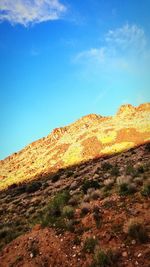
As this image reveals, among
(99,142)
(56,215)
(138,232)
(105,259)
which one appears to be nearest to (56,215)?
(56,215)

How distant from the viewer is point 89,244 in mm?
9883

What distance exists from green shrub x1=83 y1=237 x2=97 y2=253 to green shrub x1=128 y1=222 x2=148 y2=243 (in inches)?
51.3

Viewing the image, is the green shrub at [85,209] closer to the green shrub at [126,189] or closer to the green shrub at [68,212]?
the green shrub at [68,212]

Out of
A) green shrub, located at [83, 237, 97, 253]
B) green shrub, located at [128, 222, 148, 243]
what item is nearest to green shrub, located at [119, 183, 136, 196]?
green shrub, located at [128, 222, 148, 243]

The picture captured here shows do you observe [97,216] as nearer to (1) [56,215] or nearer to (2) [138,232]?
(2) [138,232]

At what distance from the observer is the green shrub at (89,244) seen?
9654 mm

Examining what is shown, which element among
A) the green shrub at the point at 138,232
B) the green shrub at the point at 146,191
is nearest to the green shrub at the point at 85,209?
the green shrub at the point at 146,191

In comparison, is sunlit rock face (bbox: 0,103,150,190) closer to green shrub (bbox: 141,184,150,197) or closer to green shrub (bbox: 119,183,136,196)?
green shrub (bbox: 119,183,136,196)

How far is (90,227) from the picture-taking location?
1132 centimetres

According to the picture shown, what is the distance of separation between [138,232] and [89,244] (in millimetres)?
1796

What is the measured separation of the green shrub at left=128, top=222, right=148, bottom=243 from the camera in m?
9.10

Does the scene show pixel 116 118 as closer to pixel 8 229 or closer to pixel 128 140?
pixel 128 140

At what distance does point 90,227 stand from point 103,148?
48172 mm

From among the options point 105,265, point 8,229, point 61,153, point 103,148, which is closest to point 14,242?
point 8,229
